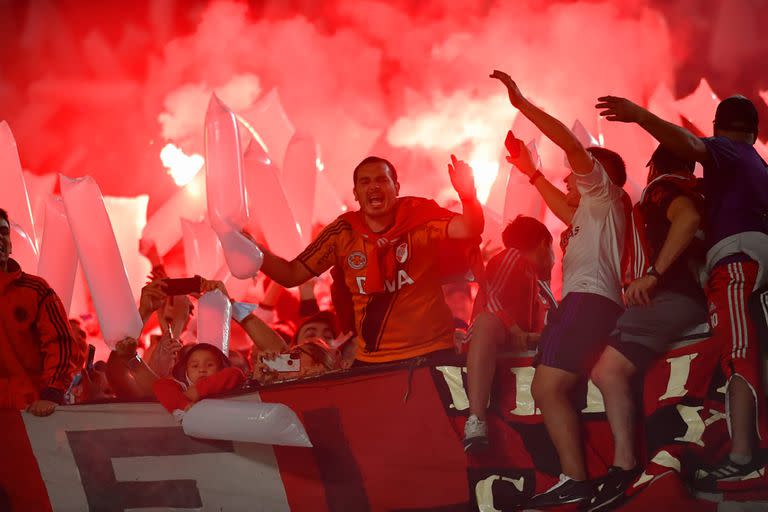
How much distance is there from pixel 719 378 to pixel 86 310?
4.86 meters

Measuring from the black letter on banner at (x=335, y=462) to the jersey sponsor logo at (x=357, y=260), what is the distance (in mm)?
528

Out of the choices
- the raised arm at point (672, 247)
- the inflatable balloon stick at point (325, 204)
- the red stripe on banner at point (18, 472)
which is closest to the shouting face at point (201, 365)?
the red stripe on banner at point (18, 472)

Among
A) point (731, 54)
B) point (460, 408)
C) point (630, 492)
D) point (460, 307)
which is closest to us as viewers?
point (630, 492)

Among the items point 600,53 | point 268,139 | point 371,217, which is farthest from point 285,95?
point 371,217

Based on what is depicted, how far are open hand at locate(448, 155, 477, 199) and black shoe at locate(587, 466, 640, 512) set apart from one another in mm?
986

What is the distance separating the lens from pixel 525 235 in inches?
140

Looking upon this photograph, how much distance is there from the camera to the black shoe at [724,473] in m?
2.74

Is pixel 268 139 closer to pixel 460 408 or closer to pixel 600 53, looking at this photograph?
pixel 600 53

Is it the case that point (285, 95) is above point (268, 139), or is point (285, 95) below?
above

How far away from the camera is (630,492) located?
2.84m

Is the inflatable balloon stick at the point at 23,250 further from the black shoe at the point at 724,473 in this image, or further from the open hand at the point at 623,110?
the black shoe at the point at 724,473

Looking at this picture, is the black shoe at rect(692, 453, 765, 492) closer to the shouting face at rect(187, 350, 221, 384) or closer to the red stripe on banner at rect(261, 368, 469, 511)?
the red stripe on banner at rect(261, 368, 469, 511)

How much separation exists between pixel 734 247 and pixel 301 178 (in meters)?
4.47

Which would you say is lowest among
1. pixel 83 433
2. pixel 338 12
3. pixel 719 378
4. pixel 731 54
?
pixel 719 378
